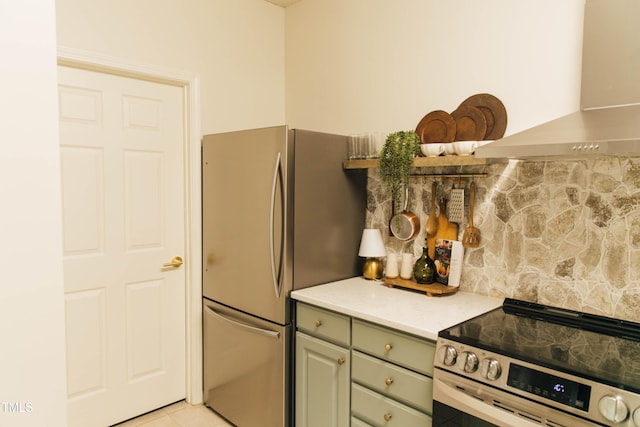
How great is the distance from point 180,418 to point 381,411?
1.48 metres

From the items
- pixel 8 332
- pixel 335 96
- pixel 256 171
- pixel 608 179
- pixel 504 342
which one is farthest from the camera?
pixel 335 96

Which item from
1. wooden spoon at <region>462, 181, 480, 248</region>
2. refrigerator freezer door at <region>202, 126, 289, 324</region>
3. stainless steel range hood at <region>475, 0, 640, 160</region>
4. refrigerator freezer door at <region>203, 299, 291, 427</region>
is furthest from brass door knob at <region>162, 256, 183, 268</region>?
stainless steel range hood at <region>475, 0, 640, 160</region>

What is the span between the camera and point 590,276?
1.92m

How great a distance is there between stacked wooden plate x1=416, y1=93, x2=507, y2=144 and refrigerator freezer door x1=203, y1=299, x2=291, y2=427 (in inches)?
51.0

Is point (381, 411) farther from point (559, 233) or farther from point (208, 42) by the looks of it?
point (208, 42)

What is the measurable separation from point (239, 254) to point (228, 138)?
69 cm

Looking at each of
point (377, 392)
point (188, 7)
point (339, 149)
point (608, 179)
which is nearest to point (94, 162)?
point (188, 7)

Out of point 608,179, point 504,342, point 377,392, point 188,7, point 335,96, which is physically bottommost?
point 377,392

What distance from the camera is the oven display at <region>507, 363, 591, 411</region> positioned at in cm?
134

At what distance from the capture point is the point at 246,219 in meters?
2.51

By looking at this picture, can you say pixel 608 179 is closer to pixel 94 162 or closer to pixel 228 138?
pixel 228 138

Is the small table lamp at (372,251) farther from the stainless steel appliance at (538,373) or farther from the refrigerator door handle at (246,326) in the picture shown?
the stainless steel appliance at (538,373)

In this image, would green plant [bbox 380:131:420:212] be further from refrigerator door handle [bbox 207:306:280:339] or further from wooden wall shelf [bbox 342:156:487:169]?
refrigerator door handle [bbox 207:306:280:339]

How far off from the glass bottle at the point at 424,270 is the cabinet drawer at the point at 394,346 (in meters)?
0.50
